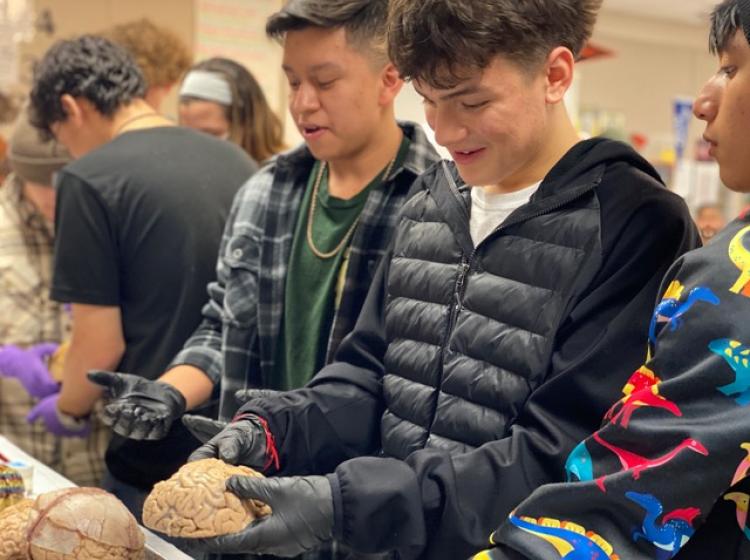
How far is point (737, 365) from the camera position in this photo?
102 cm

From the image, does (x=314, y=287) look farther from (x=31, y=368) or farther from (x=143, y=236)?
(x=31, y=368)

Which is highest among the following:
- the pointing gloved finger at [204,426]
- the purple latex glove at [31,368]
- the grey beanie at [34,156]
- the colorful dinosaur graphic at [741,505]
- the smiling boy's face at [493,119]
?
the smiling boy's face at [493,119]

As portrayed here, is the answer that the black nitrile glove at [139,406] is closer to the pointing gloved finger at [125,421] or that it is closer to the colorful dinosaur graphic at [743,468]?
the pointing gloved finger at [125,421]

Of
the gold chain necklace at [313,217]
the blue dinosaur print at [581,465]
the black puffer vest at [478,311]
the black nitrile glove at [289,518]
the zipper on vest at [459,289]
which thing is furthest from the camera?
the gold chain necklace at [313,217]

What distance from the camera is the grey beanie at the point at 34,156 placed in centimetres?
307

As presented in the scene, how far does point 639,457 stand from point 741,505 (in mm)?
123

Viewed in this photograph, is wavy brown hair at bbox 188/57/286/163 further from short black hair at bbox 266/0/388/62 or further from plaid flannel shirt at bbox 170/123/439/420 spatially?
short black hair at bbox 266/0/388/62

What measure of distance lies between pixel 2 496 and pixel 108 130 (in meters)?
1.25

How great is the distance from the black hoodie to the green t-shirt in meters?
0.33

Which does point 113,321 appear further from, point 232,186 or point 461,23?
point 461,23

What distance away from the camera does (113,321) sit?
8.03 ft

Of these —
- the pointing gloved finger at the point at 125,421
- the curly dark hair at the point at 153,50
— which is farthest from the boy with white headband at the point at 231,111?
the pointing gloved finger at the point at 125,421

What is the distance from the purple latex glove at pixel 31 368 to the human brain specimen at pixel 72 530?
1.45 m

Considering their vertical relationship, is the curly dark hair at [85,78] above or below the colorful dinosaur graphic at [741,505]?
above
